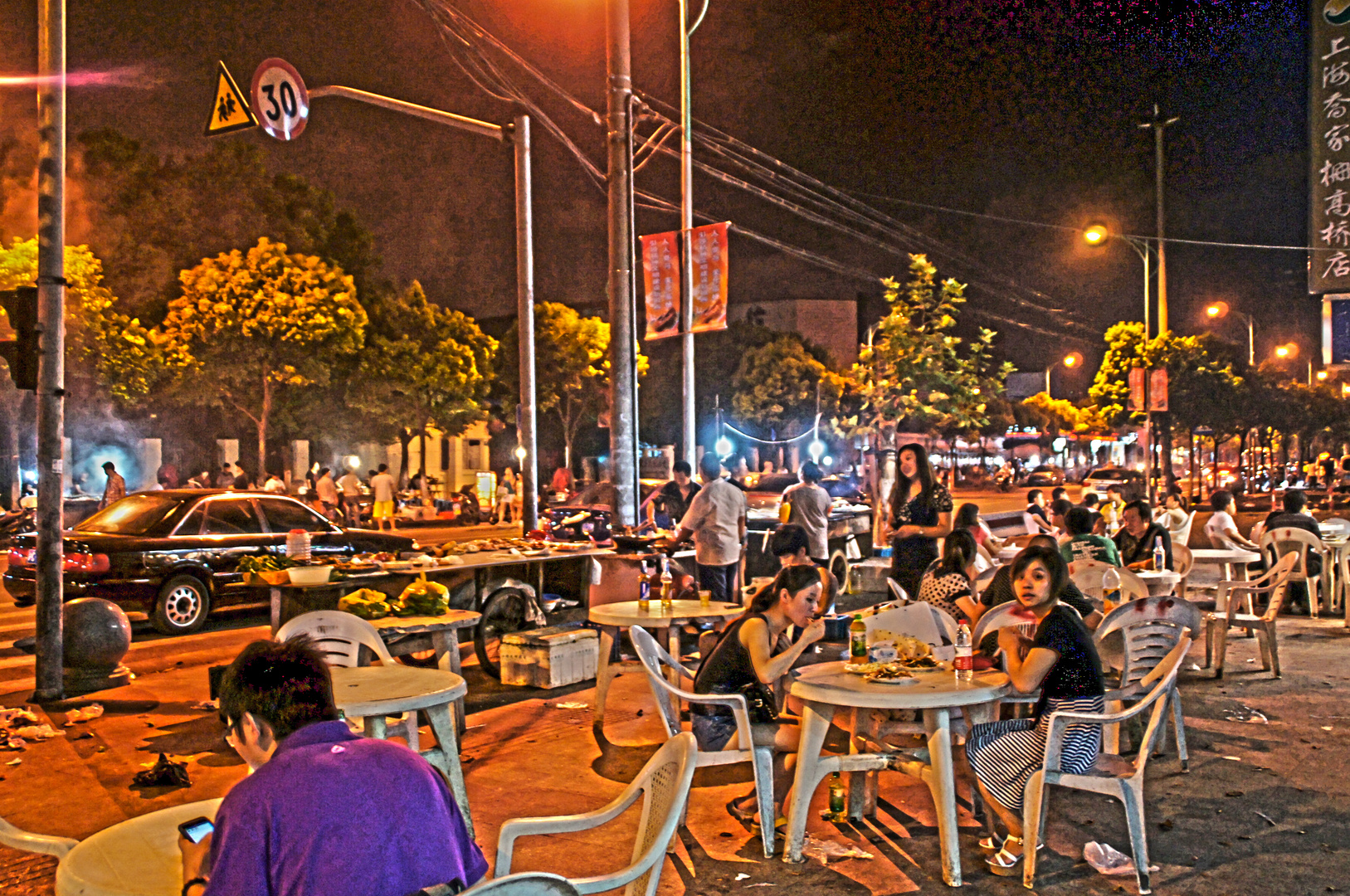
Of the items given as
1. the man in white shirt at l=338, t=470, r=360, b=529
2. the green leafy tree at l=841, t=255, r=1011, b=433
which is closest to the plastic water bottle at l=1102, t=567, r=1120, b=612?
the green leafy tree at l=841, t=255, r=1011, b=433

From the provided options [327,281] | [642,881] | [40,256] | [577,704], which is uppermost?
[327,281]

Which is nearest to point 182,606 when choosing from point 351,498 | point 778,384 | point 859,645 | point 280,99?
point 280,99

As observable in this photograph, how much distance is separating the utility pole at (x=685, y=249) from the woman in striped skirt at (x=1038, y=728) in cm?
1053

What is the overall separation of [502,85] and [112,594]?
9027 mm

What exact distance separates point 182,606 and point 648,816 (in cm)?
1095

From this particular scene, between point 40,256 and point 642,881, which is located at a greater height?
point 40,256

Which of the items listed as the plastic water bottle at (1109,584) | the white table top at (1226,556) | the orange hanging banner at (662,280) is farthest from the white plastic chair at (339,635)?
the orange hanging banner at (662,280)

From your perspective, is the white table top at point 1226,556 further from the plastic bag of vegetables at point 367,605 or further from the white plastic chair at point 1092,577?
the plastic bag of vegetables at point 367,605

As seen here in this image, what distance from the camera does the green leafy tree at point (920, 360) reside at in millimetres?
29922

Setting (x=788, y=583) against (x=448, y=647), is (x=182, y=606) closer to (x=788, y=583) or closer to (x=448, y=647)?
(x=448, y=647)

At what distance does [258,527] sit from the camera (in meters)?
13.4

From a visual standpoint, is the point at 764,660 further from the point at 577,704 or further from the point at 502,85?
the point at 502,85

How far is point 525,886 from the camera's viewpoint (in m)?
2.44

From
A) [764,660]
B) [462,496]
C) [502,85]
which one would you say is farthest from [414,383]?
[764,660]
